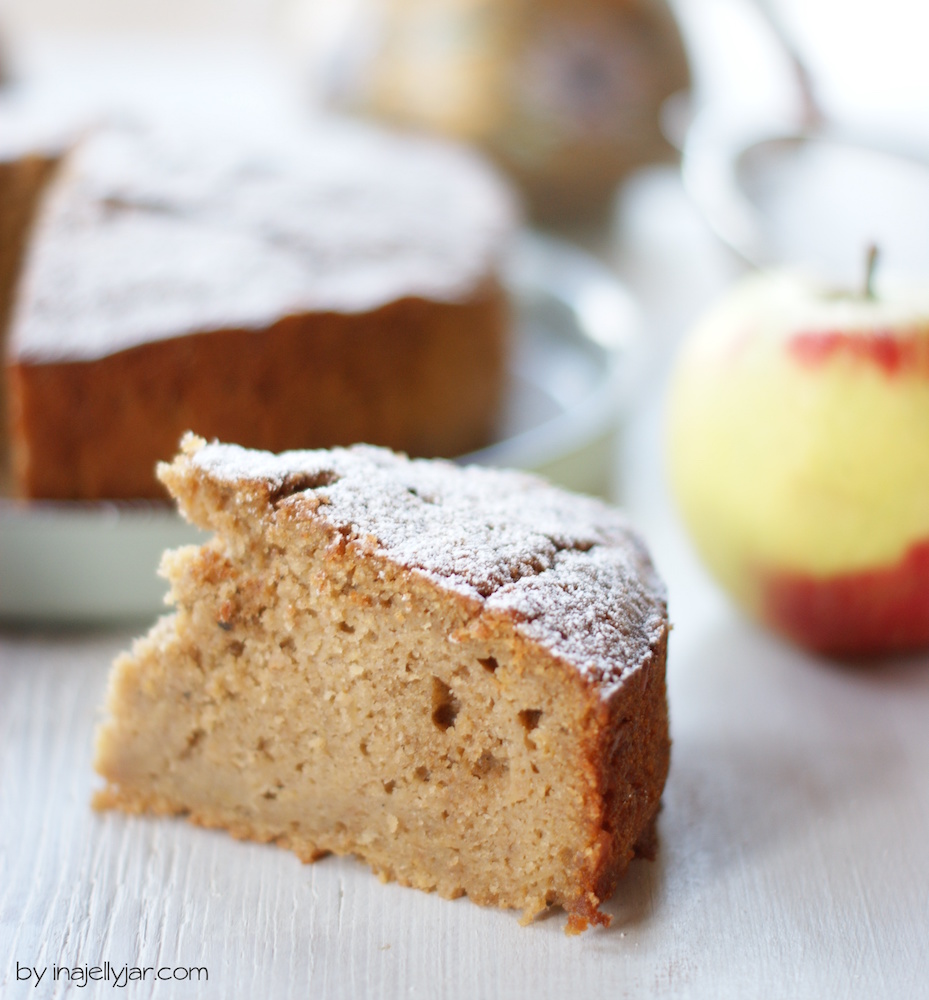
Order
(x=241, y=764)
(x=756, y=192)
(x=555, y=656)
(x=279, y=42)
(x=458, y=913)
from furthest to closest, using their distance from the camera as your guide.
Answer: (x=279, y=42) < (x=756, y=192) < (x=241, y=764) < (x=458, y=913) < (x=555, y=656)

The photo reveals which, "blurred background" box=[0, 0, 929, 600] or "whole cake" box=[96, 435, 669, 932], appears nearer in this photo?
"whole cake" box=[96, 435, 669, 932]

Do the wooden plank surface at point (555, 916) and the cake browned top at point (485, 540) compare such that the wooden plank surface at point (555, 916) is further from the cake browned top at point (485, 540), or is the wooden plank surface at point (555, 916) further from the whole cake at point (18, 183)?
the whole cake at point (18, 183)

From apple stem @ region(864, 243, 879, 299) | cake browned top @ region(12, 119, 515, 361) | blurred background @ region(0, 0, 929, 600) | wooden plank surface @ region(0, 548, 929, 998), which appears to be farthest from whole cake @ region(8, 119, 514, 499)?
apple stem @ region(864, 243, 879, 299)

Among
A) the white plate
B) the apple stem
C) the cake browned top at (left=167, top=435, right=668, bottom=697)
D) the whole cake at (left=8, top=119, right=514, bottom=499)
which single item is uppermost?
the apple stem

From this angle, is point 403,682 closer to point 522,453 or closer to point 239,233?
point 522,453

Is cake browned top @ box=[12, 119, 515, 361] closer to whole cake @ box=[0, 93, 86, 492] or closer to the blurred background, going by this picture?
whole cake @ box=[0, 93, 86, 492]

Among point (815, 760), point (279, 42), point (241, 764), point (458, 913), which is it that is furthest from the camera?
point (279, 42)

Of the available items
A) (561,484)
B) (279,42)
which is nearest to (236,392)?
(561,484)

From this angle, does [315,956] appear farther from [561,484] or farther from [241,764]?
[561,484]

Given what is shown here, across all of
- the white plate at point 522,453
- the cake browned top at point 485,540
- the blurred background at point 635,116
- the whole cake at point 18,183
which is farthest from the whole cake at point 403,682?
the whole cake at point 18,183
